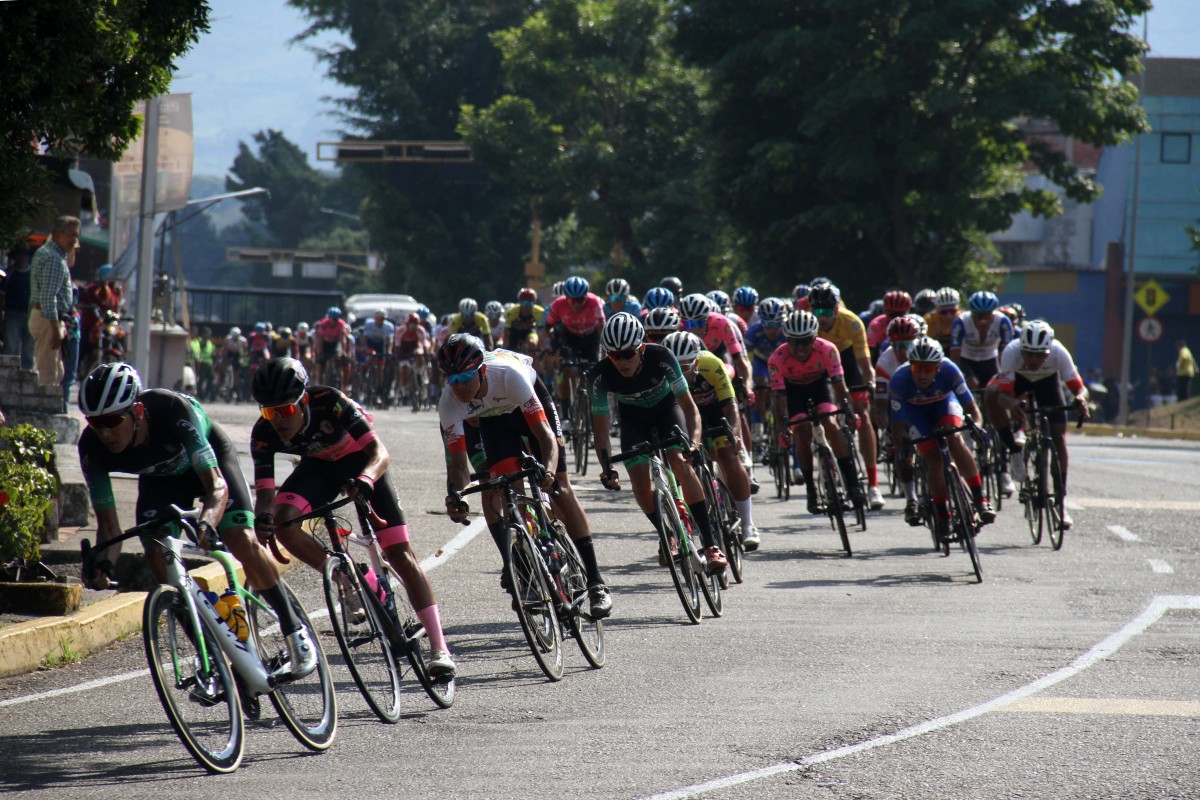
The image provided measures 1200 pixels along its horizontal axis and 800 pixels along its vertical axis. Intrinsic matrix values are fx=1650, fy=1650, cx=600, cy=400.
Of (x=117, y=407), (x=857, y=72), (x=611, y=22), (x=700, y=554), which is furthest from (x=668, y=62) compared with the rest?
(x=117, y=407)

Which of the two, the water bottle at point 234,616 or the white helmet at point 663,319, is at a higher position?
the white helmet at point 663,319

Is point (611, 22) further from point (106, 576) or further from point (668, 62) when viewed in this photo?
point (106, 576)

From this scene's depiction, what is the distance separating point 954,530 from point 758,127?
27.7 metres

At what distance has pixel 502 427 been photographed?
9.84 meters

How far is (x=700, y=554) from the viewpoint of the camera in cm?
1103

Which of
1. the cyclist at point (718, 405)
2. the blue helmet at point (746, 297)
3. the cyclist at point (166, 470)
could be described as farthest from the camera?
the blue helmet at point (746, 297)

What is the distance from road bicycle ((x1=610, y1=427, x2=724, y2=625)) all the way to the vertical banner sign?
33.0 ft

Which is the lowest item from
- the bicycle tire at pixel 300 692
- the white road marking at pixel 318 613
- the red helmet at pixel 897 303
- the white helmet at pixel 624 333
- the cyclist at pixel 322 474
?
the white road marking at pixel 318 613

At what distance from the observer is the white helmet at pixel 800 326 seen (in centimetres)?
1448

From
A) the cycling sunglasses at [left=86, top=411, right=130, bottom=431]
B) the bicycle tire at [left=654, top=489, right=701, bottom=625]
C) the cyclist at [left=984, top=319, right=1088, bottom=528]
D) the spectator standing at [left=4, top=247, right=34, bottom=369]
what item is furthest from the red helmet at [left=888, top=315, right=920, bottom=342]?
the cycling sunglasses at [left=86, top=411, right=130, bottom=431]

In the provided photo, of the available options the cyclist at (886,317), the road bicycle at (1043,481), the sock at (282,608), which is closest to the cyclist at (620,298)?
the cyclist at (886,317)

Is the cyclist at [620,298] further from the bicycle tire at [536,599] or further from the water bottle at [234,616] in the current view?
the water bottle at [234,616]

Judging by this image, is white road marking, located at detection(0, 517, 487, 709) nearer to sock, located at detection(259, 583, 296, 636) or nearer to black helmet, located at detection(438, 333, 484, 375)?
sock, located at detection(259, 583, 296, 636)

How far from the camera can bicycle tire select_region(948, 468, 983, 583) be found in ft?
41.4
